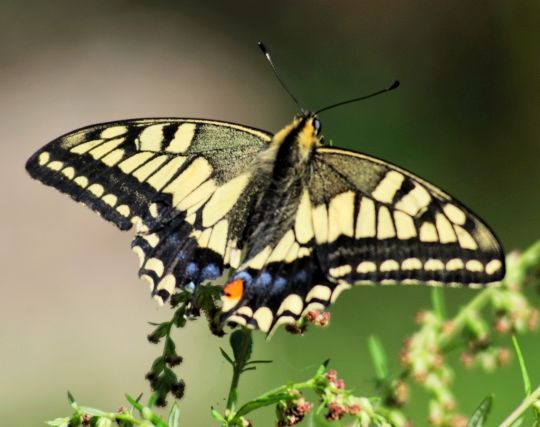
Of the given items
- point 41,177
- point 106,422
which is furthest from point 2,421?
point 106,422

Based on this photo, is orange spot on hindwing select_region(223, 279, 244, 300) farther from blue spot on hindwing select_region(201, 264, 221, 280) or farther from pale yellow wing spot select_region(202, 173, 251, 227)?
pale yellow wing spot select_region(202, 173, 251, 227)

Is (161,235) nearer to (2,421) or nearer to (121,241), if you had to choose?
(2,421)

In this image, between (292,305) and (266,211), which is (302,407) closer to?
(292,305)

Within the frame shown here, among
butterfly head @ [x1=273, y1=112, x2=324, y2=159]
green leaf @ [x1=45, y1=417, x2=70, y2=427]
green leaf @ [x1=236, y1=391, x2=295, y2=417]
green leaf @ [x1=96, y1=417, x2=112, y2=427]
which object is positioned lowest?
green leaf @ [x1=45, y1=417, x2=70, y2=427]

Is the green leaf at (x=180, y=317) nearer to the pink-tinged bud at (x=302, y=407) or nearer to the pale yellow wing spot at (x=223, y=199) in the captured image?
the pink-tinged bud at (x=302, y=407)

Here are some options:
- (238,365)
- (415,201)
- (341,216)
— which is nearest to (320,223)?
(341,216)

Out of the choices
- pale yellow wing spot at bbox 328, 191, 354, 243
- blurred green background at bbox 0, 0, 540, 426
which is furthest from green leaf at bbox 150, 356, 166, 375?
blurred green background at bbox 0, 0, 540, 426
